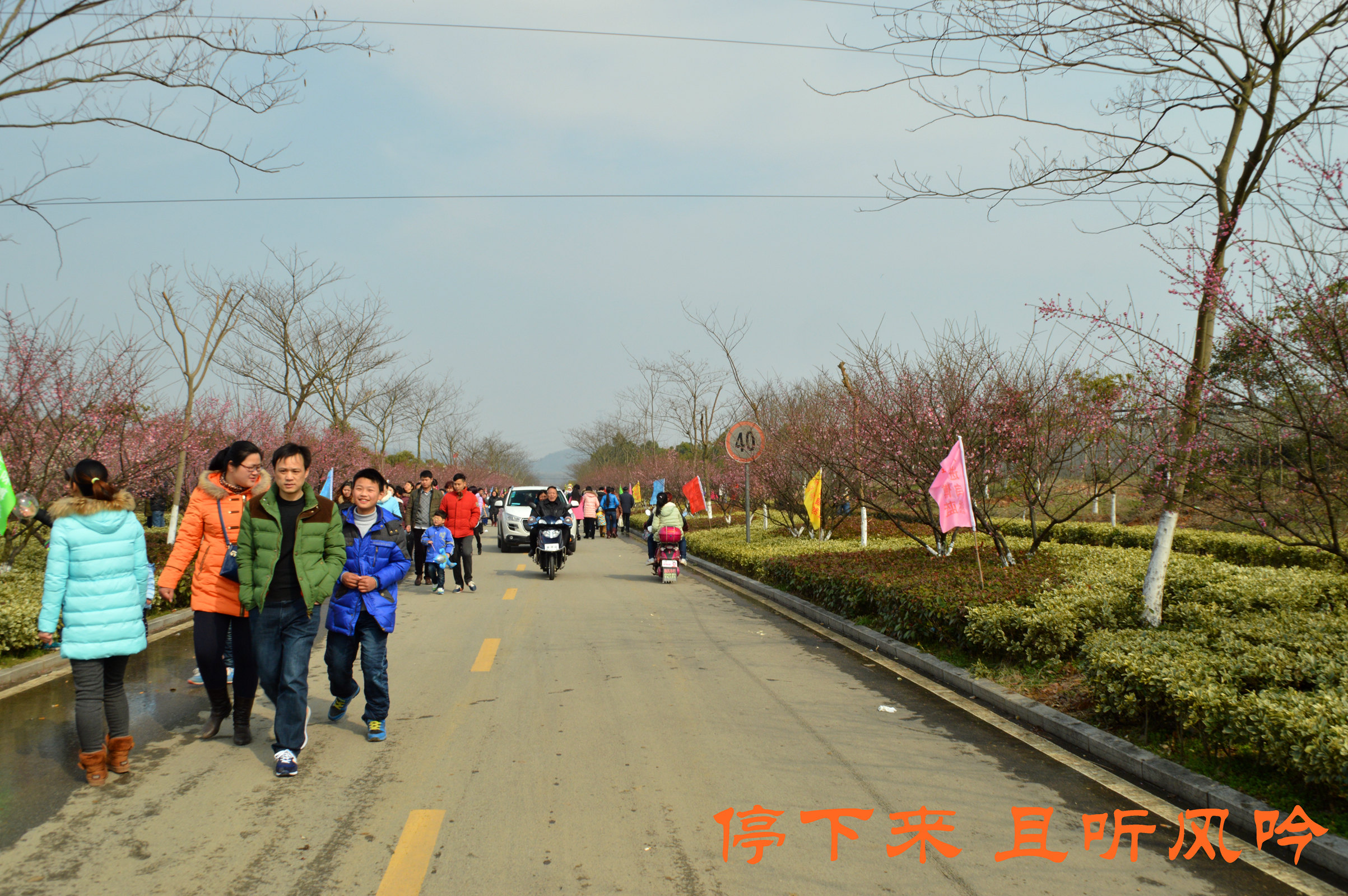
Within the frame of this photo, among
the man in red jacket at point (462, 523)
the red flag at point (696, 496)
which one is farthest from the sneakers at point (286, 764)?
the red flag at point (696, 496)

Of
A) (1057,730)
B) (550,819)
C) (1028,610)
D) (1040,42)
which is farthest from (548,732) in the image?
(1040,42)

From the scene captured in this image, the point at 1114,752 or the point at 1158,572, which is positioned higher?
the point at 1158,572

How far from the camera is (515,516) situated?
2584cm

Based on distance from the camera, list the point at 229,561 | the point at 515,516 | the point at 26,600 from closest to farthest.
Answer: the point at 229,561
the point at 26,600
the point at 515,516

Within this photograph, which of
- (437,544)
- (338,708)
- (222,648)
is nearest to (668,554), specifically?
(437,544)

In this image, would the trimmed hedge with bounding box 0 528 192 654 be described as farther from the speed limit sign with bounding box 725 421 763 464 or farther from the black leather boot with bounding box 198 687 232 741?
the speed limit sign with bounding box 725 421 763 464

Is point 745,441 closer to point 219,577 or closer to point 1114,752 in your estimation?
point 1114,752

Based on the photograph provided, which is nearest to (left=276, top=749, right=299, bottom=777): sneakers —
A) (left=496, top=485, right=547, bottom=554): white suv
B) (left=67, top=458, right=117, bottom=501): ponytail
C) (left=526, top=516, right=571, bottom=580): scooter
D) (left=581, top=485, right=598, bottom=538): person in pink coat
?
(left=67, top=458, right=117, bottom=501): ponytail

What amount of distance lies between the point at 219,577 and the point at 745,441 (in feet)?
48.0

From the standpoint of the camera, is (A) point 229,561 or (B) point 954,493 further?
(B) point 954,493

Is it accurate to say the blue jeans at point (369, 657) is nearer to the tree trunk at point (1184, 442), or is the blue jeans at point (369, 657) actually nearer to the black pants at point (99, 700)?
Answer: the black pants at point (99, 700)

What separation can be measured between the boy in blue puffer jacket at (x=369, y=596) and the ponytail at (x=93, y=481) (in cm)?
135

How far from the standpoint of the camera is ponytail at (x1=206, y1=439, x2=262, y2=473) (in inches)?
233

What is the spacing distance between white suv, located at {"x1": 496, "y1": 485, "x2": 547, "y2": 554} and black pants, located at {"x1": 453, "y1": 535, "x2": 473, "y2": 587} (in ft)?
31.8
